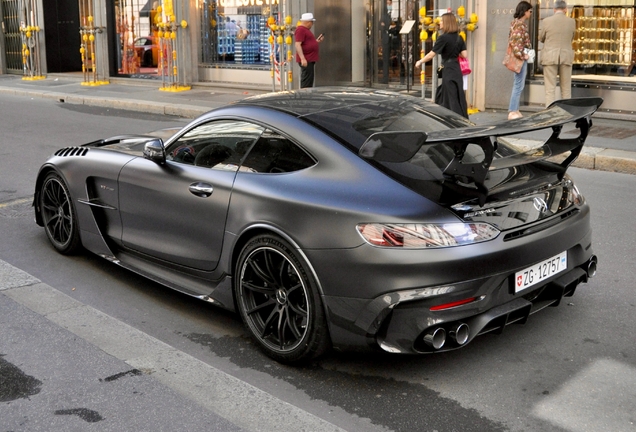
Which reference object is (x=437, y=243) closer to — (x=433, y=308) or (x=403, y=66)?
(x=433, y=308)

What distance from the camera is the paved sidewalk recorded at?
10.7 meters

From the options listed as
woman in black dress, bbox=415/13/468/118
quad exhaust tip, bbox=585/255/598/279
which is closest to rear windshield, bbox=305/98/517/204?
quad exhaust tip, bbox=585/255/598/279

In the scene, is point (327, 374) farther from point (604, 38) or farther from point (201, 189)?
point (604, 38)

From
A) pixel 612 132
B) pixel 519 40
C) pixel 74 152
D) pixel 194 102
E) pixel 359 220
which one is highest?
pixel 519 40

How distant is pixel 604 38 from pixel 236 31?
9339mm

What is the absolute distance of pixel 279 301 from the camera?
460 centimetres

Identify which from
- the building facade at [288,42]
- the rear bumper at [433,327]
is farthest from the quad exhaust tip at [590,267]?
the building facade at [288,42]

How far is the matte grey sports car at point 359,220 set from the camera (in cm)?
414

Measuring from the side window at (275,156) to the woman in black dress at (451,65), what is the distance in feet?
25.2

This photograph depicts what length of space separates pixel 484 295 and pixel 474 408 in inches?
21.9

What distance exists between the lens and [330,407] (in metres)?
4.15

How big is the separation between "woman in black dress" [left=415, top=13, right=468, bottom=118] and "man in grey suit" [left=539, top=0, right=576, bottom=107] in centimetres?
203

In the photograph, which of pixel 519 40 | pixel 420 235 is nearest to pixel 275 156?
pixel 420 235

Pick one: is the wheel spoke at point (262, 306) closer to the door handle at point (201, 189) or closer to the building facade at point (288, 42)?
the door handle at point (201, 189)
